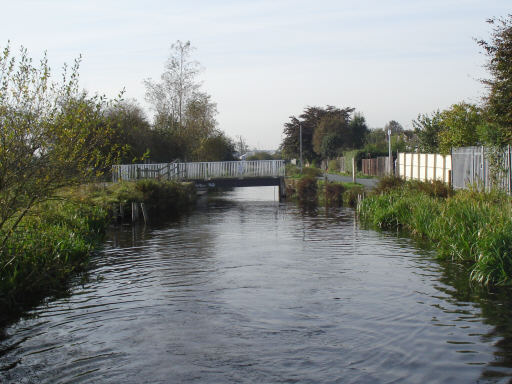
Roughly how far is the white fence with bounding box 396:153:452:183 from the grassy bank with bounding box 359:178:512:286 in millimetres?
3550

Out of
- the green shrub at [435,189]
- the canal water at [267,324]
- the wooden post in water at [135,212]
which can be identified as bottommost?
the canal water at [267,324]

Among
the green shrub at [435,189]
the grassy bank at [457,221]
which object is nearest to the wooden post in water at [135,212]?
the grassy bank at [457,221]

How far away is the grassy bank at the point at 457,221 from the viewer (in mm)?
11500

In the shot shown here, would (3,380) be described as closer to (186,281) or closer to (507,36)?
(186,281)

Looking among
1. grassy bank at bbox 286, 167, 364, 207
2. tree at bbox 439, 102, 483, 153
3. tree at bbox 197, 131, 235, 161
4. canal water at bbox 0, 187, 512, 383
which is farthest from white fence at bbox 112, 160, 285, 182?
canal water at bbox 0, 187, 512, 383

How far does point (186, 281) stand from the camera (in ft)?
41.5

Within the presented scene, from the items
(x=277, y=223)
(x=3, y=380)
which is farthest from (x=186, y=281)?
(x=277, y=223)

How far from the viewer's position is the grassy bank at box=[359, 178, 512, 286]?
11500 millimetres

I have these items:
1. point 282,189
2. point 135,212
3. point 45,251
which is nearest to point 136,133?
point 282,189

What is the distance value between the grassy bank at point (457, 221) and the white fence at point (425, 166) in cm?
355

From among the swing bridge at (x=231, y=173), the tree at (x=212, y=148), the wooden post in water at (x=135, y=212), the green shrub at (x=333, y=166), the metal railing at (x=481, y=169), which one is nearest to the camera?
the metal railing at (x=481, y=169)

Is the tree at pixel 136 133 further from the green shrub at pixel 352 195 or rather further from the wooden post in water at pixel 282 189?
the green shrub at pixel 352 195

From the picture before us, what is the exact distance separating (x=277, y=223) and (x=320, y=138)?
142 ft

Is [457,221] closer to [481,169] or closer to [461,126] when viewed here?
[481,169]
